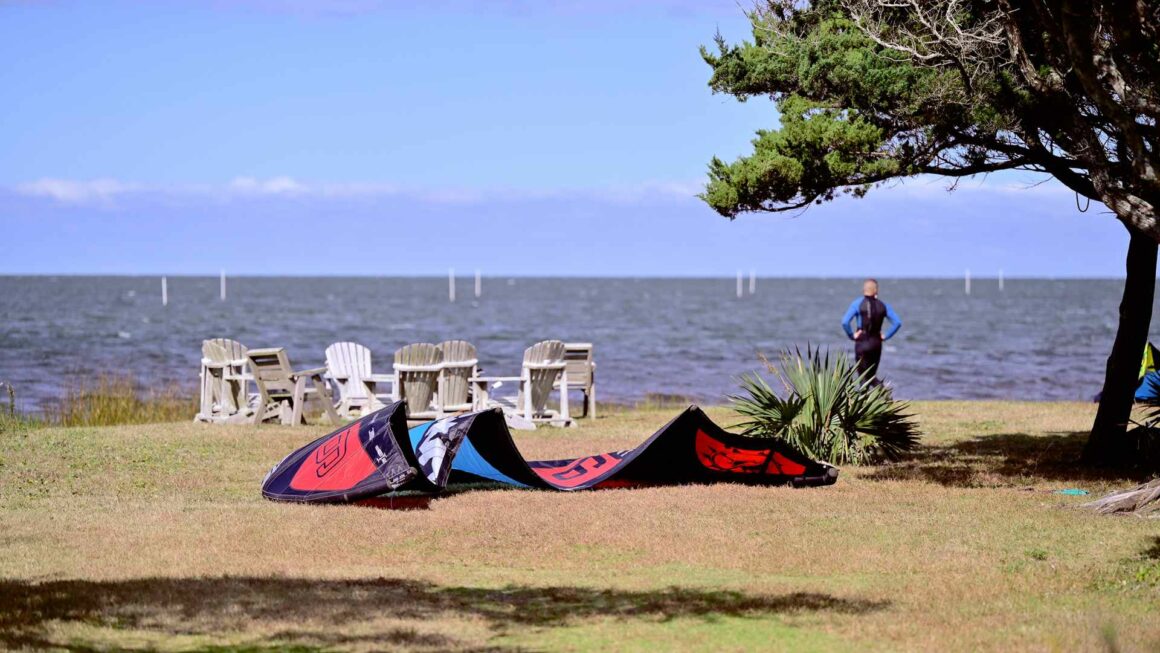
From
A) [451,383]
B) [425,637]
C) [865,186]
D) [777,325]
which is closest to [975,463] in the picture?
[865,186]

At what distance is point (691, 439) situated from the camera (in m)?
11.9

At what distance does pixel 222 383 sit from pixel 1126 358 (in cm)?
1163

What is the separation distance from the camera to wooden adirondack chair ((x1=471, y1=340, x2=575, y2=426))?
17875 mm

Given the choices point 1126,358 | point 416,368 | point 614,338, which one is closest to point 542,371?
point 416,368

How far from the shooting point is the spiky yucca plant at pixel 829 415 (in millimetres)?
13492

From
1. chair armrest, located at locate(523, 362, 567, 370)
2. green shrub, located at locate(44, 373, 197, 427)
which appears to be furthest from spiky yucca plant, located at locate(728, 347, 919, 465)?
green shrub, located at locate(44, 373, 197, 427)

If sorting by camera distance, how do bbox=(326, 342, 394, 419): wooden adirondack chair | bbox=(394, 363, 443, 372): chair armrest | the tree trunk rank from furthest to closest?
bbox=(326, 342, 394, 419): wooden adirondack chair < bbox=(394, 363, 443, 372): chair armrest < the tree trunk

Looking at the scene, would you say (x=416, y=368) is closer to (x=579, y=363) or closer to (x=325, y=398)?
(x=325, y=398)

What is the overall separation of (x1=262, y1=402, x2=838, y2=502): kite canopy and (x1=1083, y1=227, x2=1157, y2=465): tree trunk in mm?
3177

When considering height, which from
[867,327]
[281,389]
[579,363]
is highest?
[867,327]

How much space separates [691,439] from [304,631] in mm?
6010

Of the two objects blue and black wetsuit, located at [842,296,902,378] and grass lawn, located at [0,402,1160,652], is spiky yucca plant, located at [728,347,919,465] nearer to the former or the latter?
grass lawn, located at [0,402,1160,652]

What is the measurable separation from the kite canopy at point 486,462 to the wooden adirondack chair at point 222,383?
6.69 meters

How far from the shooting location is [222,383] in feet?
59.7
